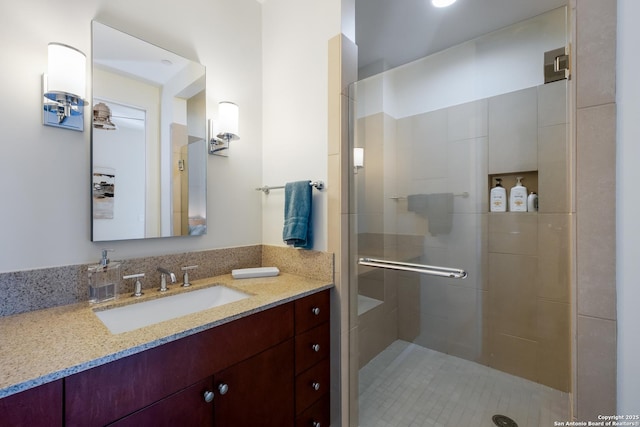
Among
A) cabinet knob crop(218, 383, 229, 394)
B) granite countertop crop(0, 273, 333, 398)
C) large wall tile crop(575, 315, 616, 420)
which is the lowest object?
cabinet knob crop(218, 383, 229, 394)

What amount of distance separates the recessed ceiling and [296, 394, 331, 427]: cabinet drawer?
2.43m

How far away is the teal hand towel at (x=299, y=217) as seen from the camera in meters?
1.45

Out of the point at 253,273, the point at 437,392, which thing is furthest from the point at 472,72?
the point at 437,392

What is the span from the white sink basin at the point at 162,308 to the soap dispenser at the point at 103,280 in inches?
3.4

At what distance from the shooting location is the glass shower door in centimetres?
114

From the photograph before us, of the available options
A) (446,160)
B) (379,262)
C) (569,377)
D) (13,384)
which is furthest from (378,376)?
(13,384)

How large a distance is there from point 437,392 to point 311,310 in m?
0.93

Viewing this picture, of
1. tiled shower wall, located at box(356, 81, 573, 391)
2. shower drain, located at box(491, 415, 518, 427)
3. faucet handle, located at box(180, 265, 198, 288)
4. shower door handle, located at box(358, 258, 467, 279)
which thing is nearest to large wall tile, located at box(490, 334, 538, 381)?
tiled shower wall, located at box(356, 81, 573, 391)

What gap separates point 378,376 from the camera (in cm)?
161

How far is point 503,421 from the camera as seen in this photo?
1.30 metres

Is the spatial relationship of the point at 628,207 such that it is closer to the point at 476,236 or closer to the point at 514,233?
the point at 514,233

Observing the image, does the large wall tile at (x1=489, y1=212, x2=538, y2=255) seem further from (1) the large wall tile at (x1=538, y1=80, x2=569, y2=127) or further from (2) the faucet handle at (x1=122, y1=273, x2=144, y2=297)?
(2) the faucet handle at (x1=122, y1=273, x2=144, y2=297)

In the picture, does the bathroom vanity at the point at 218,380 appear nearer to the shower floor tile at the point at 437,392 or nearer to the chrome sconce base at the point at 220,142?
the shower floor tile at the point at 437,392

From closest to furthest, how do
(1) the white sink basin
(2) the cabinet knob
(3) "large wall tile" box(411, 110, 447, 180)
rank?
(2) the cabinet knob, (1) the white sink basin, (3) "large wall tile" box(411, 110, 447, 180)
